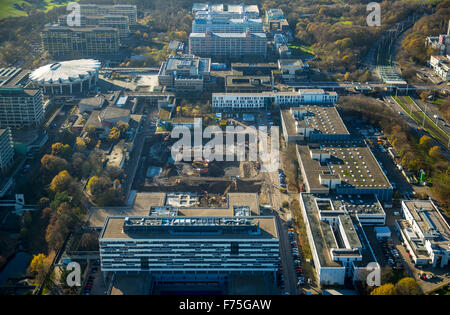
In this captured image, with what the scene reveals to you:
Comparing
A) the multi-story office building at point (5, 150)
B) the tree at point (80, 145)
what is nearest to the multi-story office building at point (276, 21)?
the tree at point (80, 145)

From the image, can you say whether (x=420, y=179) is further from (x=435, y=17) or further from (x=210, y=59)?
(x=435, y=17)

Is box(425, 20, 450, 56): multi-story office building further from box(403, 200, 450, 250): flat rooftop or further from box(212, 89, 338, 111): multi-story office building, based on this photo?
box(403, 200, 450, 250): flat rooftop

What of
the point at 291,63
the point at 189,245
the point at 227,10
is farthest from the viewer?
the point at 227,10

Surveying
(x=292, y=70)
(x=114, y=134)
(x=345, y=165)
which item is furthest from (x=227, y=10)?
(x=345, y=165)

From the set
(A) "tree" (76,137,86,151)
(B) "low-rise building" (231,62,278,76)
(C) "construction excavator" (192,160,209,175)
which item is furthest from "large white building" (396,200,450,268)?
(B) "low-rise building" (231,62,278,76)

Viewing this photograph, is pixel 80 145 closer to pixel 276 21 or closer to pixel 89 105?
pixel 89 105

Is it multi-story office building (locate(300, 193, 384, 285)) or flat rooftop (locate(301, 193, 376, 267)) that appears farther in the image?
flat rooftop (locate(301, 193, 376, 267))
